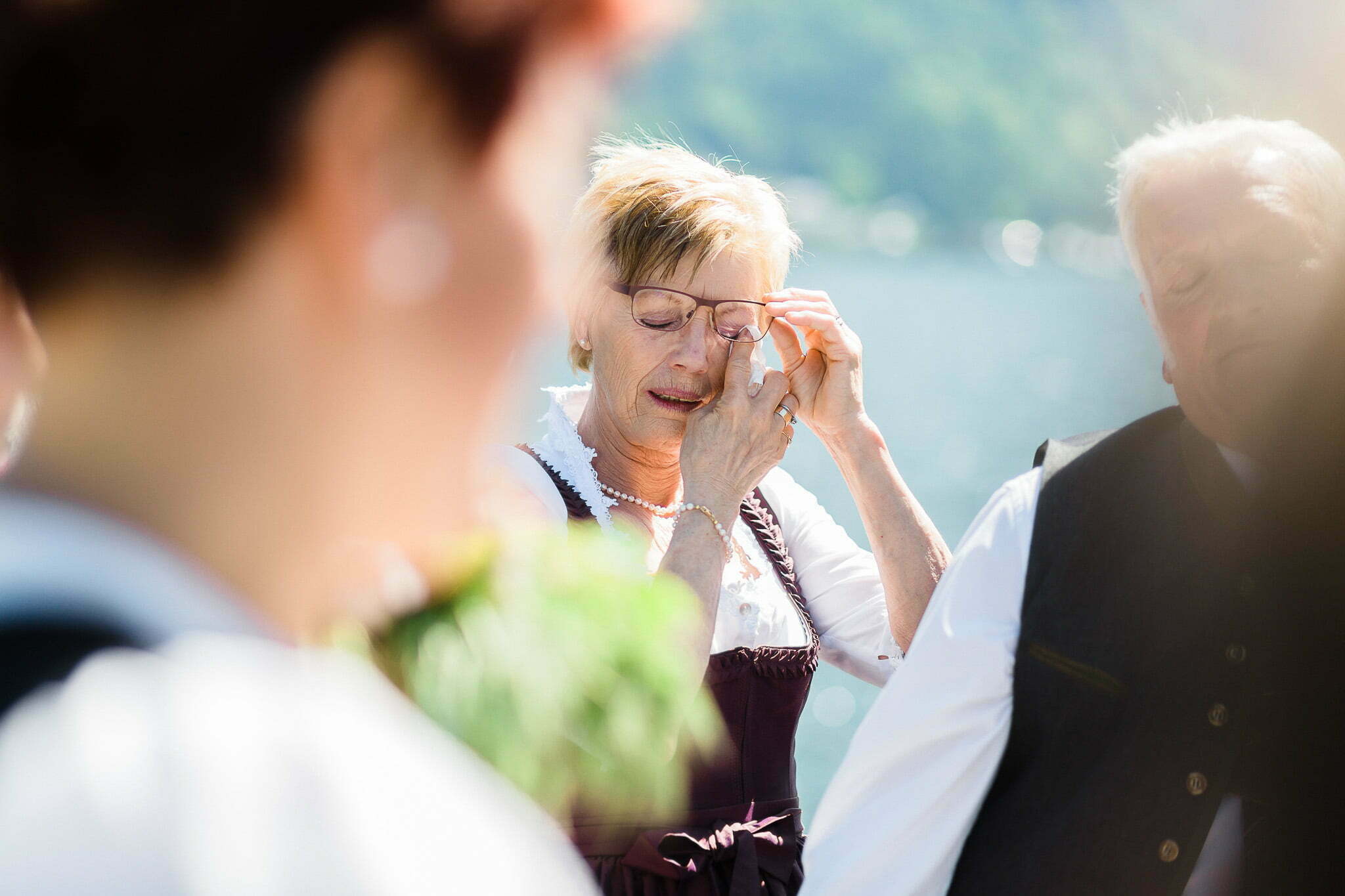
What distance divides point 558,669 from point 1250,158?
4.48ft

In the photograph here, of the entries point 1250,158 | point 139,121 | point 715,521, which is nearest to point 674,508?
point 715,521

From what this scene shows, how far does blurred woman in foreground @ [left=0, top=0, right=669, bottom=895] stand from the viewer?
A: 1.62 feet

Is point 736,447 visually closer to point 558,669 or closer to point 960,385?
point 558,669

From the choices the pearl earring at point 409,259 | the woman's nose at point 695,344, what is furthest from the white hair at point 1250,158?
the pearl earring at point 409,259

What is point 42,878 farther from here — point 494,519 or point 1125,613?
point 1125,613

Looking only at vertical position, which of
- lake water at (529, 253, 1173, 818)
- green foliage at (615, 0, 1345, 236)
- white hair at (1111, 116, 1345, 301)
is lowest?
lake water at (529, 253, 1173, 818)

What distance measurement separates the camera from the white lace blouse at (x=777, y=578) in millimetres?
2434

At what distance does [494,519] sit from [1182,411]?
131 cm

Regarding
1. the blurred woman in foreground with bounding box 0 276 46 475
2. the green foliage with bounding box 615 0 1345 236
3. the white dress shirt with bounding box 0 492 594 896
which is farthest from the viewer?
the green foliage with bounding box 615 0 1345 236

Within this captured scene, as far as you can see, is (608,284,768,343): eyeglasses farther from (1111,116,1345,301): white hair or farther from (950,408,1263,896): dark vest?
(950,408,1263,896): dark vest

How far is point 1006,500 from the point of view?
1711mm

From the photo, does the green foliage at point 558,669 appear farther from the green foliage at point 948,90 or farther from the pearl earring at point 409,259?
the green foliage at point 948,90

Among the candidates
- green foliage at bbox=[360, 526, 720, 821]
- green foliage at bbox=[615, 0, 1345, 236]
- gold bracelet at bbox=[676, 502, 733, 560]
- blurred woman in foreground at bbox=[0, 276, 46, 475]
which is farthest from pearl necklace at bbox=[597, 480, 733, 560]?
green foliage at bbox=[615, 0, 1345, 236]

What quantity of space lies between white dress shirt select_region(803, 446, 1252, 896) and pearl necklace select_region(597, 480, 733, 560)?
749 millimetres
